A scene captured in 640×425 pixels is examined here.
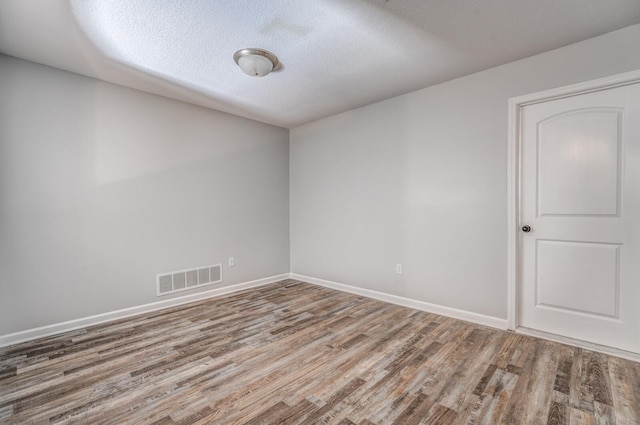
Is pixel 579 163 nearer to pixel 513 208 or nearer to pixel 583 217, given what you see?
pixel 583 217

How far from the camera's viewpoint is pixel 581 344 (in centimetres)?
239

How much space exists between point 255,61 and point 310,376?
258 centimetres

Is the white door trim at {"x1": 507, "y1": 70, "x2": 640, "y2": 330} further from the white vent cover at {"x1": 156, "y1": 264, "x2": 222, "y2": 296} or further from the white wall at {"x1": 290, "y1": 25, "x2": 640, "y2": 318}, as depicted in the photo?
the white vent cover at {"x1": 156, "y1": 264, "x2": 222, "y2": 296}

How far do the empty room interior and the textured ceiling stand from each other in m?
0.02

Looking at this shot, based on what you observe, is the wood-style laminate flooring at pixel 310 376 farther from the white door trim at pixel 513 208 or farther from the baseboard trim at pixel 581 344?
the white door trim at pixel 513 208

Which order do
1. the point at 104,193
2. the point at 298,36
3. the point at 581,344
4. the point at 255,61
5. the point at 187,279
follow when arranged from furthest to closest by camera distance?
the point at 187,279 → the point at 104,193 → the point at 255,61 → the point at 581,344 → the point at 298,36

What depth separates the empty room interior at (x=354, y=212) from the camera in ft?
6.22

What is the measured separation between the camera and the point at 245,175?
421 cm

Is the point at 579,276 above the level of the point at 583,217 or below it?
below

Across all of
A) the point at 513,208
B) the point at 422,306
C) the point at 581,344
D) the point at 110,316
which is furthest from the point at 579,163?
the point at 110,316

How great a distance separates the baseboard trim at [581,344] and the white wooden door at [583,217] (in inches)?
1.6

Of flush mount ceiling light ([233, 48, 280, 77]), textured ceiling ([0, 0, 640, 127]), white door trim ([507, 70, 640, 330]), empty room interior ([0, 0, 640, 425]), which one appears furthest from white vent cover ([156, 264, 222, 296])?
white door trim ([507, 70, 640, 330])

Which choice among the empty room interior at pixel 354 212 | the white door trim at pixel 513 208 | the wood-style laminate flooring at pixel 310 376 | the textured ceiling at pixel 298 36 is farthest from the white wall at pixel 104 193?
the white door trim at pixel 513 208

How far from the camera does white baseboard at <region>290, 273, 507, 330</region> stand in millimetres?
2805
